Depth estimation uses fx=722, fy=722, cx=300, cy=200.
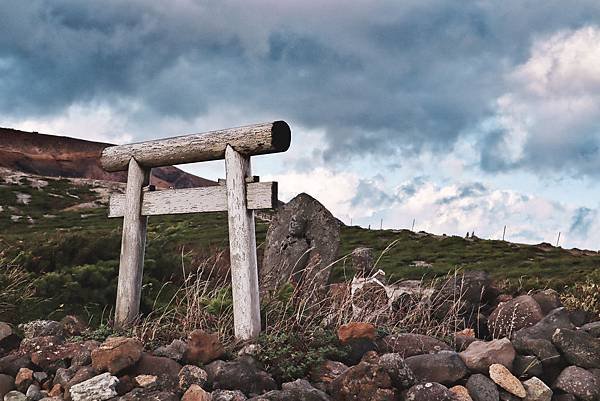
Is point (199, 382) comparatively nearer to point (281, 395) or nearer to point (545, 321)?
point (281, 395)

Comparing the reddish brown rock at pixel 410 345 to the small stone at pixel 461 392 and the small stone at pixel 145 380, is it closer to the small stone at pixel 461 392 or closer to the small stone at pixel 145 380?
the small stone at pixel 461 392

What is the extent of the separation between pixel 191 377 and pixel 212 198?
2.40 metres

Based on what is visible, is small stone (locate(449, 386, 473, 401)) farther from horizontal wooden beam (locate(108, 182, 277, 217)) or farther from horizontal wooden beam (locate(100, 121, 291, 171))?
horizontal wooden beam (locate(100, 121, 291, 171))

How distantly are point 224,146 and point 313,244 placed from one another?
3.68 meters

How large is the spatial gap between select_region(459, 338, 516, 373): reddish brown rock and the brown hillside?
170 feet

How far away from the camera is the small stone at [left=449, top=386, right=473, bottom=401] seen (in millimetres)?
6721

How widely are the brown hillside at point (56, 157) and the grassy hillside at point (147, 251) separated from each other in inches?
515

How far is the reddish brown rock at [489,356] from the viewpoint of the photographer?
715 cm

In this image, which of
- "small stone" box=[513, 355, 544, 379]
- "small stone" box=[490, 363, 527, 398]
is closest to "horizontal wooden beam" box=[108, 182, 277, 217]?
"small stone" box=[490, 363, 527, 398]

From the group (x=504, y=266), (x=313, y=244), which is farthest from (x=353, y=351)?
(x=504, y=266)

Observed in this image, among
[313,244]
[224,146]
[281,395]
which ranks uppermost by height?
[224,146]

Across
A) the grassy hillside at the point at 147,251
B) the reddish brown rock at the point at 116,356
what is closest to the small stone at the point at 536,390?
the grassy hillside at the point at 147,251

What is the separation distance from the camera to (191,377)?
6.53m

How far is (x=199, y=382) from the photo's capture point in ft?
21.4
